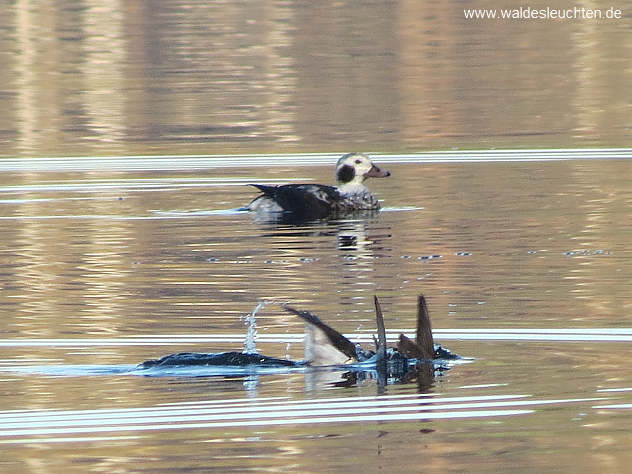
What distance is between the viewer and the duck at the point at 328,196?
16.6 meters

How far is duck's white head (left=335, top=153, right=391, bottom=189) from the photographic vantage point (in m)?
17.5

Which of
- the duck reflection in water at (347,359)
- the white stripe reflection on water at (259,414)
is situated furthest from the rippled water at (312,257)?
the duck reflection in water at (347,359)

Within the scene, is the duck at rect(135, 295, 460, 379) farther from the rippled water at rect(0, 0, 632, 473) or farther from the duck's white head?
the duck's white head

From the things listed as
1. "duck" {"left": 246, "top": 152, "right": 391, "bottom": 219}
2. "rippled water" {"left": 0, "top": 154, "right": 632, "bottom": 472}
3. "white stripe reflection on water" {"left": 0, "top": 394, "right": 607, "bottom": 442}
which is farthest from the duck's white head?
"white stripe reflection on water" {"left": 0, "top": 394, "right": 607, "bottom": 442}

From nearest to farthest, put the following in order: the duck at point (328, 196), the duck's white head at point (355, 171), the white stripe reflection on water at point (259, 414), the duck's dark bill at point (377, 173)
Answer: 1. the white stripe reflection on water at point (259, 414)
2. the duck at point (328, 196)
3. the duck's white head at point (355, 171)
4. the duck's dark bill at point (377, 173)

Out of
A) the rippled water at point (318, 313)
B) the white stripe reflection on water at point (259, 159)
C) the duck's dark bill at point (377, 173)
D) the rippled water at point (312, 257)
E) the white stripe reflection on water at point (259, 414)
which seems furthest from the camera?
the white stripe reflection on water at point (259, 159)

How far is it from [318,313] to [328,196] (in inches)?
251

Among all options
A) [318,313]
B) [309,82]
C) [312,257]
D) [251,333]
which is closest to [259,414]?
[251,333]

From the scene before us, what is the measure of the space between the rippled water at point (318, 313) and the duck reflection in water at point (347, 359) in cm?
14

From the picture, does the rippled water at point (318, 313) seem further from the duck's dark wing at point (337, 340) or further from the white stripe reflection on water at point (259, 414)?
the duck's dark wing at point (337, 340)

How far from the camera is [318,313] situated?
10844mm

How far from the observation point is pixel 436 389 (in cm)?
869

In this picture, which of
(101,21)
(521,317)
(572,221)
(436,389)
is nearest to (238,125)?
(572,221)

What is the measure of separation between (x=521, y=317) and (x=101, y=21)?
3382 cm
